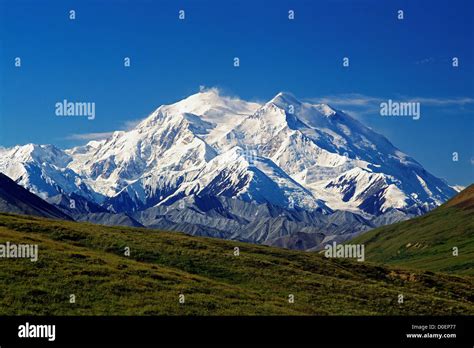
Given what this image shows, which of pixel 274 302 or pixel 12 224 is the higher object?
pixel 12 224

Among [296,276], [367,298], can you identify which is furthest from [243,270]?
[367,298]

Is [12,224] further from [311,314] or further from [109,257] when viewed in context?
[311,314]

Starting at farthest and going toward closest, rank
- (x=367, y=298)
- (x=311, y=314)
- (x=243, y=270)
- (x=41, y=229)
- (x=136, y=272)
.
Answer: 1. (x=41, y=229)
2. (x=243, y=270)
3. (x=367, y=298)
4. (x=136, y=272)
5. (x=311, y=314)

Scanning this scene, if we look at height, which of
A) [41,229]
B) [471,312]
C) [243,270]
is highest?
[41,229]

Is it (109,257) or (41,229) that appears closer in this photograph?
(109,257)
